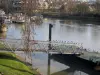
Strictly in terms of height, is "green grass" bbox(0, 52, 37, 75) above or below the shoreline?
above

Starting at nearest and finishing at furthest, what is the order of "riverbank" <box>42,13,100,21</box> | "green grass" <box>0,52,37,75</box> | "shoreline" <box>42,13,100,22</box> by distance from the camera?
1. "green grass" <box>0,52,37,75</box>
2. "riverbank" <box>42,13,100,21</box>
3. "shoreline" <box>42,13,100,22</box>

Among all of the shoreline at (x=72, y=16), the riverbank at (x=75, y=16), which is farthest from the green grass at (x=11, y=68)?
the shoreline at (x=72, y=16)

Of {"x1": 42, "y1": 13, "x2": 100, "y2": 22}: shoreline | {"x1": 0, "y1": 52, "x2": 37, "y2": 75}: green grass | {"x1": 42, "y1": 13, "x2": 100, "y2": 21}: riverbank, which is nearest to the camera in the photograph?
{"x1": 0, "y1": 52, "x2": 37, "y2": 75}: green grass

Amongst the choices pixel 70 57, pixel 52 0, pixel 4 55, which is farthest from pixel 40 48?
pixel 52 0

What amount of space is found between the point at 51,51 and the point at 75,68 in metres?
2.99

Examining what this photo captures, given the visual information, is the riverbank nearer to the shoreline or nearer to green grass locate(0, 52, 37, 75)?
the shoreline

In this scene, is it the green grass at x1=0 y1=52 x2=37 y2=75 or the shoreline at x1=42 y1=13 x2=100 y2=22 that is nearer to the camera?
the green grass at x1=0 y1=52 x2=37 y2=75

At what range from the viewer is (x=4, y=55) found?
1867 centimetres

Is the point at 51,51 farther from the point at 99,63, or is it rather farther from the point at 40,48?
the point at 99,63

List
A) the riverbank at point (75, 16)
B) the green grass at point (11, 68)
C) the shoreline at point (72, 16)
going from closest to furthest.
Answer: the green grass at point (11, 68) < the riverbank at point (75, 16) < the shoreline at point (72, 16)

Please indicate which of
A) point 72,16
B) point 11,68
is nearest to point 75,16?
point 72,16

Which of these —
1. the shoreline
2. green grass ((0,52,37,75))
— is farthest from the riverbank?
green grass ((0,52,37,75))

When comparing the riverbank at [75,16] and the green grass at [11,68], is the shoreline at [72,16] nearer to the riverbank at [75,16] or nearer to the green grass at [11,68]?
the riverbank at [75,16]

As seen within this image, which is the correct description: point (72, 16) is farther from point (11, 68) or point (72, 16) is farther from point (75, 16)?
point (11, 68)
